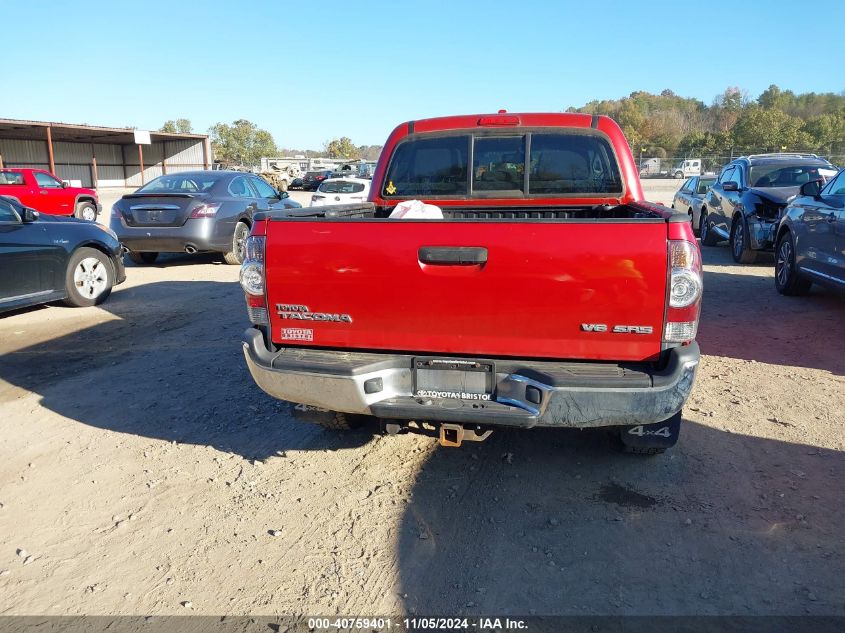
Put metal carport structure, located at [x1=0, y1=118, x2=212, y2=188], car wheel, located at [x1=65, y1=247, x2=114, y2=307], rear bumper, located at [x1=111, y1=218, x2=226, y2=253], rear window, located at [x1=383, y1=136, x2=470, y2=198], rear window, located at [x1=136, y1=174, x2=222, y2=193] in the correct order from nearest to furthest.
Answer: rear window, located at [x1=383, y1=136, x2=470, y2=198]
car wheel, located at [x1=65, y1=247, x2=114, y2=307]
rear bumper, located at [x1=111, y1=218, x2=226, y2=253]
rear window, located at [x1=136, y1=174, x2=222, y2=193]
metal carport structure, located at [x1=0, y1=118, x2=212, y2=188]

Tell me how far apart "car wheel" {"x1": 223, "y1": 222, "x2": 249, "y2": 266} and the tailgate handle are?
838 centimetres

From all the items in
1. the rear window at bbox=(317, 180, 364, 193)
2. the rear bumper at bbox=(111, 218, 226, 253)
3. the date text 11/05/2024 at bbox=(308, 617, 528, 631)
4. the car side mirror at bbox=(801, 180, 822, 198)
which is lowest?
the date text 11/05/2024 at bbox=(308, 617, 528, 631)

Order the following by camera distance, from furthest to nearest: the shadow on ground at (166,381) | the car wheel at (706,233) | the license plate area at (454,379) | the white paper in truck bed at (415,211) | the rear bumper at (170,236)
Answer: the car wheel at (706,233) → the rear bumper at (170,236) → the shadow on ground at (166,381) → the white paper in truck bed at (415,211) → the license plate area at (454,379)

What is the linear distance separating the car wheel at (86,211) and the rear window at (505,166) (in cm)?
1889

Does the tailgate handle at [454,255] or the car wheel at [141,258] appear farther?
the car wheel at [141,258]

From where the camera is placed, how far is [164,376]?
18.2 feet

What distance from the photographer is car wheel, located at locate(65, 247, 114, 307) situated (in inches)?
312

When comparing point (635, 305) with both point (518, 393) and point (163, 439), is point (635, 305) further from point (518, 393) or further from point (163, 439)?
point (163, 439)

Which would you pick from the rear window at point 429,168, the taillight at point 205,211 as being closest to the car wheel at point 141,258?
the taillight at point 205,211

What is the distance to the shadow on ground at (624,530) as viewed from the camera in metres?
2.73

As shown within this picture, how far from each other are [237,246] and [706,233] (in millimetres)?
9366

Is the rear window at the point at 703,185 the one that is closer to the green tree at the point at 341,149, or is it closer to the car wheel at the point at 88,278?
the car wheel at the point at 88,278

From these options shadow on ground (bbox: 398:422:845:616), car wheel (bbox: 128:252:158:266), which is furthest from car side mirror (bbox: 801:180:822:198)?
car wheel (bbox: 128:252:158:266)

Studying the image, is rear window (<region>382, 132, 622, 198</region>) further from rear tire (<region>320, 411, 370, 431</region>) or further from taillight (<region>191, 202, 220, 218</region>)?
taillight (<region>191, 202, 220, 218</region>)
